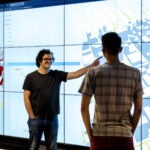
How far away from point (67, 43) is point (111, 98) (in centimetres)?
278

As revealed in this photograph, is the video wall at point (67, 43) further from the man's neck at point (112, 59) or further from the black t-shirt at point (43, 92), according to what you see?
the man's neck at point (112, 59)

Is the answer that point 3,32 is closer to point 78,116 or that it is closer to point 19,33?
point 19,33

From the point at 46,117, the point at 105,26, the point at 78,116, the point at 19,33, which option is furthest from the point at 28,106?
the point at 19,33

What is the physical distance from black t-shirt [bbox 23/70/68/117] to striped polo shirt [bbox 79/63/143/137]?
5.26 feet

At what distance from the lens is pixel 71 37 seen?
5.08m

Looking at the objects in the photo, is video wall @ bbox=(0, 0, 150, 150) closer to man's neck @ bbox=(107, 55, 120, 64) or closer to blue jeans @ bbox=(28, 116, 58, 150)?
blue jeans @ bbox=(28, 116, 58, 150)

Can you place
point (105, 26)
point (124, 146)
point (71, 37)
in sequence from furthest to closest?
point (71, 37) < point (105, 26) < point (124, 146)

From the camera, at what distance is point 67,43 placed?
16.8ft

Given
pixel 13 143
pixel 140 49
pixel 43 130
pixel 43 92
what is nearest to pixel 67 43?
pixel 140 49

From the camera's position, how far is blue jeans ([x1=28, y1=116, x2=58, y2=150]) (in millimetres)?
4000

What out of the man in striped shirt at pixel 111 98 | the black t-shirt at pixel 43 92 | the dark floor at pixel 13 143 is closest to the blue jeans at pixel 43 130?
the black t-shirt at pixel 43 92

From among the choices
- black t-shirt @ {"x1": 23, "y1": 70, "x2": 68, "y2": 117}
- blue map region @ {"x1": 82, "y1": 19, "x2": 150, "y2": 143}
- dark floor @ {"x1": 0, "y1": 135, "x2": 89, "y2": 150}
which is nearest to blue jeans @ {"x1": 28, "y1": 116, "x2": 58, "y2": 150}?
black t-shirt @ {"x1": 23, "y1": 70, "x2": 68, "y2": 117}

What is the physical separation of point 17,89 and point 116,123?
11.4ft

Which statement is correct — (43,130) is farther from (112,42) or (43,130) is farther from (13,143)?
(112,42)
